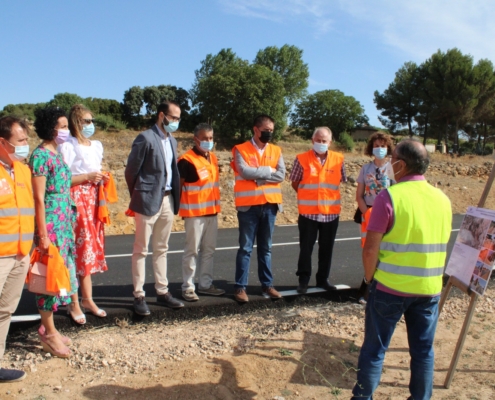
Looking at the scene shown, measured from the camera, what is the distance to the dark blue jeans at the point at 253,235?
4934 mm

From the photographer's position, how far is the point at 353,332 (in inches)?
176

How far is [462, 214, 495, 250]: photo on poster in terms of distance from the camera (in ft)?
11.1

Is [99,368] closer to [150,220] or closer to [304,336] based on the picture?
[150,220]

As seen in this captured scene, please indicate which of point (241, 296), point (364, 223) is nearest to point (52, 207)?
point (241, 296)

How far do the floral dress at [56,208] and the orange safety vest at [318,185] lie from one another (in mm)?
2628

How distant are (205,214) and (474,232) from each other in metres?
2.69

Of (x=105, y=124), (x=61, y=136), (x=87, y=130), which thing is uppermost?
(x=105, y=124)

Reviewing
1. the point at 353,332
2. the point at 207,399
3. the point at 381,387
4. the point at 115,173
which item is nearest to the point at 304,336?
the point at 353,332

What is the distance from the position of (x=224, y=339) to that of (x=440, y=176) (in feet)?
65.3

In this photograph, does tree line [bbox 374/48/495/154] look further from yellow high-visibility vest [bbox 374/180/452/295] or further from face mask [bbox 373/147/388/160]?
yellow high-visibility vest [bbox 374/180/452/295]

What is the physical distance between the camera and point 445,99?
122 ft

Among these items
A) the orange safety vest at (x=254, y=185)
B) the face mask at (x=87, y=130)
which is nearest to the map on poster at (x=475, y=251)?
the orange safety vest at (x=254, y=185)

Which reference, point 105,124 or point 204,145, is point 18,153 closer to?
point 204,145

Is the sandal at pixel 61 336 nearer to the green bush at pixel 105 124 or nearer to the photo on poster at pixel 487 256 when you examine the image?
the photo on poster at pixel 487 256
